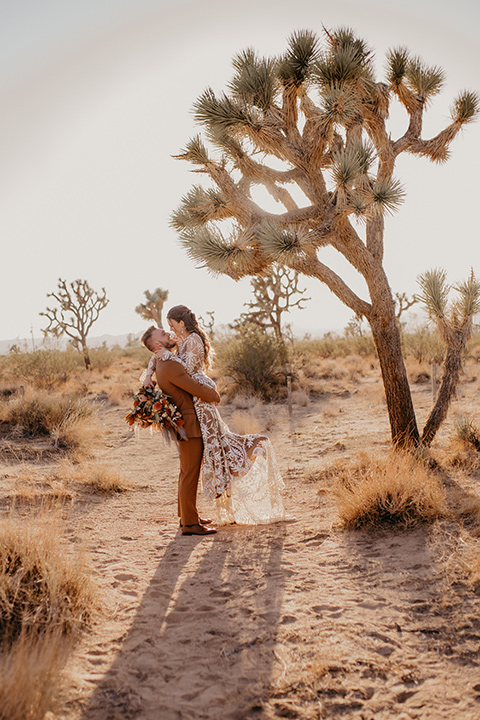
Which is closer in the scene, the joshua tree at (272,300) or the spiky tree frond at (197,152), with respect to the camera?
the spiky tree frond at (197,152)

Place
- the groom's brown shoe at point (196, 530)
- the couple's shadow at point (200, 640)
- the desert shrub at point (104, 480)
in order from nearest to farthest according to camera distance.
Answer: the couple's shadow at point (200, 640) < the groom's brown shoe at point (196, 530) < the desert shrub at point (104, 480)

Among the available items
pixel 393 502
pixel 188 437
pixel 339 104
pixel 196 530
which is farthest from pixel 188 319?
pixel 339 104

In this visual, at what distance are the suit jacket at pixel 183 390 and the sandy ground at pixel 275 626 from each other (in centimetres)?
98

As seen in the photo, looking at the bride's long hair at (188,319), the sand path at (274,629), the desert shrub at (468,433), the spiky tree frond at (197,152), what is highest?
the spiky tree frond at (197,152)

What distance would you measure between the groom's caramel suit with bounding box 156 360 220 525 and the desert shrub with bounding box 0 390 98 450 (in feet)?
13.0

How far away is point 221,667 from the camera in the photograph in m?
2.42

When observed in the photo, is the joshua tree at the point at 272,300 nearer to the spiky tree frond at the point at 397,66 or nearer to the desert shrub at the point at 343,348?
the desert shrub at the point at 343,348

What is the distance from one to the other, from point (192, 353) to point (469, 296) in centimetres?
363

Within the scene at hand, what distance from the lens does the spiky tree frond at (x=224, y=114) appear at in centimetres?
586

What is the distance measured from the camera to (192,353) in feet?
13.7

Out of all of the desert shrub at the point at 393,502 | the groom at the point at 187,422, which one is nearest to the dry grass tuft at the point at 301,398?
the desert shrub at the point at 393,502

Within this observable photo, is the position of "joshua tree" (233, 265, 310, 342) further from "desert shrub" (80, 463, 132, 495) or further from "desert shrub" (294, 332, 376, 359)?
"desert shrub" (80, 463, 132, 495)

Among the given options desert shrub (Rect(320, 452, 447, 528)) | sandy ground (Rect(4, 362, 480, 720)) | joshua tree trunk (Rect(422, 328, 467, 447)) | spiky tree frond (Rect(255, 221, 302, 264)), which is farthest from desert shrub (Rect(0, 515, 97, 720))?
joshua tree trunk (Rect(422, 328, 467, 447))

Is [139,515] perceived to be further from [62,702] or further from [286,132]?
[286,132]
